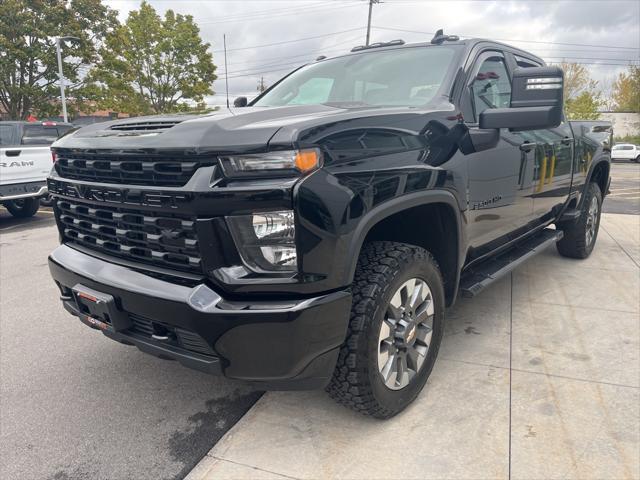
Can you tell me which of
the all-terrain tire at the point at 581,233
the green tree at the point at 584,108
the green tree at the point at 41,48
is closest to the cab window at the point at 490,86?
the all-terrain tire at the point at 581,233

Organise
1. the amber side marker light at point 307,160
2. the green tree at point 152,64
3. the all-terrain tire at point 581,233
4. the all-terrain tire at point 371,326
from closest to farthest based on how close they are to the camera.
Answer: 1. the amber side marker light at point 307,160
2. the all-terrain tire at point 371,326
3. the all-terrain tire at point 581,233
4. the green tree at point 152,64

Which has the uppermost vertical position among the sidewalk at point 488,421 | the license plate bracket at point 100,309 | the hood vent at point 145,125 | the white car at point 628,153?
the hood vent at point 145,125

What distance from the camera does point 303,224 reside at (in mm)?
1721

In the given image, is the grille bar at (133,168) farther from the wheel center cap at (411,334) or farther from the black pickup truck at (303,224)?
the wheel center cap at (411,334)

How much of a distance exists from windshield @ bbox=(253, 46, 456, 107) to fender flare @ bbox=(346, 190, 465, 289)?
1.99 ft

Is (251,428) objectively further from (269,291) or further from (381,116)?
(381,116)

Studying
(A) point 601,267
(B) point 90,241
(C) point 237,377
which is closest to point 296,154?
(C) point 237,377

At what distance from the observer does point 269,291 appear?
178 cm

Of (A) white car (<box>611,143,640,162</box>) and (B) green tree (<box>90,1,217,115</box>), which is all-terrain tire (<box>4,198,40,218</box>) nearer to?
(B) green tree (<box>90,1,217,115</box>)

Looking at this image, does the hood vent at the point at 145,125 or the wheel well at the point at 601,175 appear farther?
the wheel well at the point at 601,175

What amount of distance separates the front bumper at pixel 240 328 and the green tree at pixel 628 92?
174 feet

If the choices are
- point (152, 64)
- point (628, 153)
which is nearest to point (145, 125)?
point (152, 64)

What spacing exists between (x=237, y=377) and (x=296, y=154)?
90 centimetres

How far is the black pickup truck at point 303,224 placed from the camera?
1.75 meters
